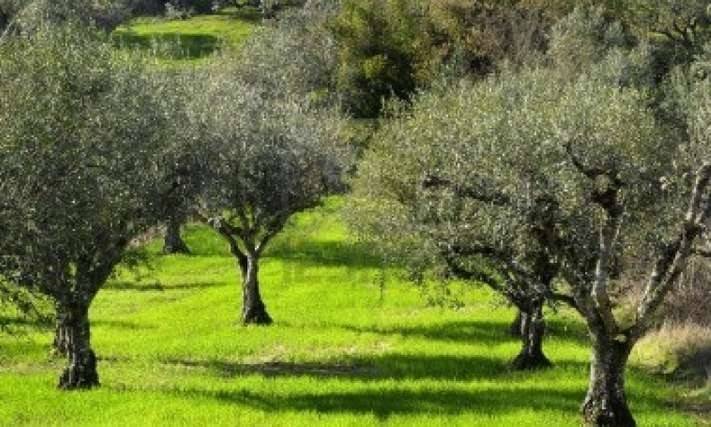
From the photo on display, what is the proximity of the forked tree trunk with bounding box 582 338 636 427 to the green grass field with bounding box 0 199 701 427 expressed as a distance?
4.15 ft

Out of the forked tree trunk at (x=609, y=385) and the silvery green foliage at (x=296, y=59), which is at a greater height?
the silvery green foliage at (x=296, y=59)

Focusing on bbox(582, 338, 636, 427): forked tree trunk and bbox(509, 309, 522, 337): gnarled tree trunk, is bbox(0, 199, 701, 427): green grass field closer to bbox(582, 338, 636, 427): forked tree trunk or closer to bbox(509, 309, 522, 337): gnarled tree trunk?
bbox(509, 309, 522, 337): gnarled tree trunk

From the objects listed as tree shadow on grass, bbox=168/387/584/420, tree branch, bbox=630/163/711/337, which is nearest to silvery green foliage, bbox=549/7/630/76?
tree shadow on grass, bbox=168/387/584/420

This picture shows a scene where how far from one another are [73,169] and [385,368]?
13.0 metres

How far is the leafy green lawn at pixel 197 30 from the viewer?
13975 centimetres

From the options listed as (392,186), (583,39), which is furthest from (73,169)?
(583,39)

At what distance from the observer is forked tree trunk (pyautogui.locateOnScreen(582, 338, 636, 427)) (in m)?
22.3

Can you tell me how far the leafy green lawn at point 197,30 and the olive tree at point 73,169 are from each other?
10224cm

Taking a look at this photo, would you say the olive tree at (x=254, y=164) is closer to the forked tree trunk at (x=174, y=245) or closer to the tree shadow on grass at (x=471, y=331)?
the tree shadow on grass at (x=471, y=331)

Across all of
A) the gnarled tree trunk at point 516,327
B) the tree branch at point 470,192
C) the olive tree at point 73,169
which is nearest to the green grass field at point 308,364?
the gnarled tree trunk at point 516,327

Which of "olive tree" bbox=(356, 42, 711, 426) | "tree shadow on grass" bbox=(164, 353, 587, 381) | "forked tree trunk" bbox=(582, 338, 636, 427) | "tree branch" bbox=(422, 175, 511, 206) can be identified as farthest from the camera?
"tree shadow on grass" bbox=(164, 353, 587, 381)

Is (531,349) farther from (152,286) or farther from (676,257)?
A: (152,286)

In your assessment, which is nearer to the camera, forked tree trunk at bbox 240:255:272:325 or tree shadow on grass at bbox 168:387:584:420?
tree shadow on grass at bbox 168:387:584:420

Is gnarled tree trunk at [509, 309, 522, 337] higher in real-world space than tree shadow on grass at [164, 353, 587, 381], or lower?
higher
